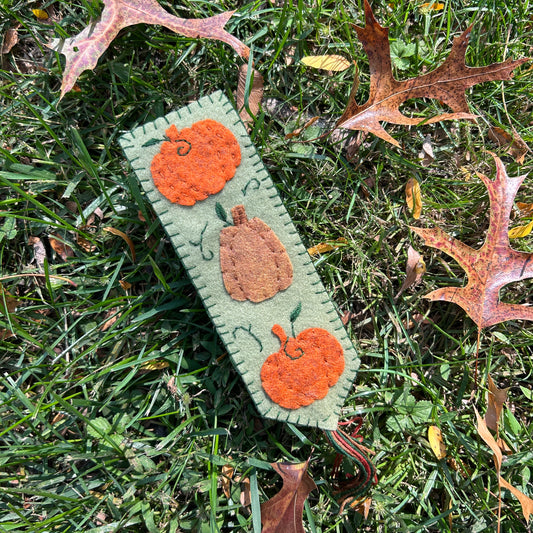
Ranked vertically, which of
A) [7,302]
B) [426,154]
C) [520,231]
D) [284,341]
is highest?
[7,302]

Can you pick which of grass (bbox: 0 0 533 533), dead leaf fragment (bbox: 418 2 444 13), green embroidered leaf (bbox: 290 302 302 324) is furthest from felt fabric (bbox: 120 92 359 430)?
dead leaf fragment (bbox: 418 2 444 13)

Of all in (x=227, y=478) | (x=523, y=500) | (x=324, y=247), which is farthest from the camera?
(x=324, y=247)

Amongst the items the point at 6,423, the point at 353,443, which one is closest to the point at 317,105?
the point at 353,443

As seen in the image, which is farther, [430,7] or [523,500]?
[430,7]

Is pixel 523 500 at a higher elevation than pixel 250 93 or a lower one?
lower

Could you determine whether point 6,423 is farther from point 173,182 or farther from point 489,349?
point 489,349

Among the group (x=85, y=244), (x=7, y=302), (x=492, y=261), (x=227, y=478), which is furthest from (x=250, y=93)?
(x=227, y=478)

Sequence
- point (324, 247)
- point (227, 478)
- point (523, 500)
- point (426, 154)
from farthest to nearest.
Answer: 1. point (426, 154)
2. point (324, 247)
3. point (227, 478)
4. point (523, 500)

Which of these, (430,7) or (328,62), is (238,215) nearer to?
(328,62)
